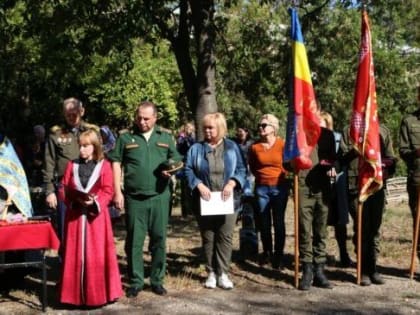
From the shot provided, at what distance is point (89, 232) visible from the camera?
6133 millimetres

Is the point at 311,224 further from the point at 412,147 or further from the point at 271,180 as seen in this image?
the point at 412,147

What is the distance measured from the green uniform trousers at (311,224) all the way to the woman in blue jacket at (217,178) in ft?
2.26

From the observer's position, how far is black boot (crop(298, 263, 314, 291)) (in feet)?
22.1

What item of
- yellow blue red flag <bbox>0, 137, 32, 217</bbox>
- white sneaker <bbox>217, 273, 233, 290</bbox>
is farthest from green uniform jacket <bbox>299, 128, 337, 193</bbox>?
yellow blue red flag <bbox>0, 137, 32, 217</bbox>

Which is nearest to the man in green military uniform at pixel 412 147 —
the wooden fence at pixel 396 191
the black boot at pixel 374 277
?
the black boot at pixel 374 277

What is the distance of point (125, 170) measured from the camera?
654 centimetres

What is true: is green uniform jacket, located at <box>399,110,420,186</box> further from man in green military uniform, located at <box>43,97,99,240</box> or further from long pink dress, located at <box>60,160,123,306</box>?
man in green military uniform, located at <box>43,97,99,240</box>

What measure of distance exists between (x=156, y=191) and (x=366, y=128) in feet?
7.35

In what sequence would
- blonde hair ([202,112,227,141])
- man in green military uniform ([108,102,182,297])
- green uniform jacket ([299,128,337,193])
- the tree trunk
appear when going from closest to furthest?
man in green military uniform ([108,102,182,297]), blonde hair ([202,112,227,141]), green uniform jacket ([299,128,337,193]), the tree trunk

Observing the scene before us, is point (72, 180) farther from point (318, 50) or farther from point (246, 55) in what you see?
point (318, 50)

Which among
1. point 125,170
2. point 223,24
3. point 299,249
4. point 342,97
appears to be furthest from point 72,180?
point 342,97

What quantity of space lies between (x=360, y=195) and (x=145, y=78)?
12344 mm

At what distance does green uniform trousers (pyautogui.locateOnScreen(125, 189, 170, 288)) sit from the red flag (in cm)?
204

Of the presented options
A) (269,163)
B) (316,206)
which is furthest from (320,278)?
(269,163)
